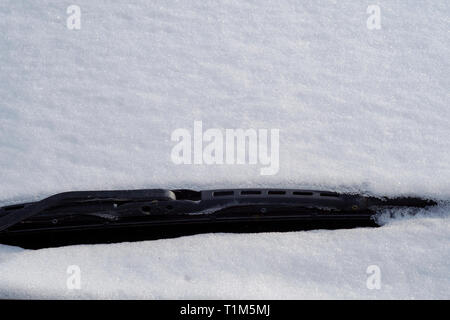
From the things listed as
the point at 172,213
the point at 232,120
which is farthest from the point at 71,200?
the point at 232,120

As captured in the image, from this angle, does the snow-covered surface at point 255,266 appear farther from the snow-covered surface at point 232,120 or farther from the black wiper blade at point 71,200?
the black wiper blade at point 71,200

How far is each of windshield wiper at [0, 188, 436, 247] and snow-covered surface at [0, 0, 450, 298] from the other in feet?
0.16

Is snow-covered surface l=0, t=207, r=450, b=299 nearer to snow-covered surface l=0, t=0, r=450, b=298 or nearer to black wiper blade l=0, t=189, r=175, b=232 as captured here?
snow-covered surface l=0, t=0, r=450, b=298

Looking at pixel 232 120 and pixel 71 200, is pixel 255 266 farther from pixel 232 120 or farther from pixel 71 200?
pixel 71 200

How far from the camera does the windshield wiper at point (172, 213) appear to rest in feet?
6.65

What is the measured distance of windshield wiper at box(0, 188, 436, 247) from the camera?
2027mm

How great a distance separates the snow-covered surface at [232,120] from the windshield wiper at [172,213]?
50 millimetres

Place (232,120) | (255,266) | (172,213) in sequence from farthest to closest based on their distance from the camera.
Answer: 1. (232,120)
2. (172,213)
3. (255,266)

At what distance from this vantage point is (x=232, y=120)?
2.19 meters

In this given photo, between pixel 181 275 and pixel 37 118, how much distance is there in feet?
2.93

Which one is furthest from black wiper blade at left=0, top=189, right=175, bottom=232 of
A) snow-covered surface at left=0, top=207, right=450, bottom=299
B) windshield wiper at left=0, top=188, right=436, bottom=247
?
snow-covered surface at left=0, top=207, right=450, bottom=299

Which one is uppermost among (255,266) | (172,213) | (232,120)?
(232,120)

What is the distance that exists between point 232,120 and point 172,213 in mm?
450
